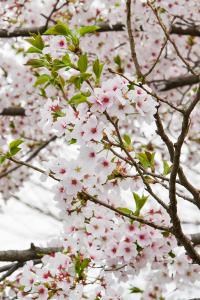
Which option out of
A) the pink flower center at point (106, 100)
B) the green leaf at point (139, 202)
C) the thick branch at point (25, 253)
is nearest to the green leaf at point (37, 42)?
the pink flower center at point (106, 100)

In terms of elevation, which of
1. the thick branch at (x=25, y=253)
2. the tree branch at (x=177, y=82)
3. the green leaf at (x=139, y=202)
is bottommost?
the thick branch at (x=25, y=253)

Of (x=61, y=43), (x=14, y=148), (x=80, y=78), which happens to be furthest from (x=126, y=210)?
(x=61, y=43)

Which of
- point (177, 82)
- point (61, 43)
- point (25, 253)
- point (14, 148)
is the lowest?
point (25, 253)

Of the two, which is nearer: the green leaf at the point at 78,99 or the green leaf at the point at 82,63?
the green leaf at the point at 78,99

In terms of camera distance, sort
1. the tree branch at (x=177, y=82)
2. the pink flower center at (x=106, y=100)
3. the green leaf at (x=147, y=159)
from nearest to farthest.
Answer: the pink flower center at (x=106, y=100) → the green leaf at (x=147, y=159) → the tree branch at (x=177, y=82)

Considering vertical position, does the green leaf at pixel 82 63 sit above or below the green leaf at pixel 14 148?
above

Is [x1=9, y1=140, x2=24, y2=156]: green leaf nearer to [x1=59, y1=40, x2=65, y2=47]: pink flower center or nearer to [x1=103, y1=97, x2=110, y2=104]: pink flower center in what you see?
[x1=59, y1=40, x2=65, y2=47]: pink flower center

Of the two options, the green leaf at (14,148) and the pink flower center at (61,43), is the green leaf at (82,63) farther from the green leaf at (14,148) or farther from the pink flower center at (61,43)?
the green leaf at (14,148)

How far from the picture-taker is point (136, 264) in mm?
2994

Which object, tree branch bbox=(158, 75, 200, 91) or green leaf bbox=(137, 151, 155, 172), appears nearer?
green leaf bbox=(137, 151, 155, 172)

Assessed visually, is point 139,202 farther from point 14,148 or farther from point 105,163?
point 14,148

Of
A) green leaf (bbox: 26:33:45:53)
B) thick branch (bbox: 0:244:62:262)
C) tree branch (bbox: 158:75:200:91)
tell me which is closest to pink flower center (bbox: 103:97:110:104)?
green leaf (bbox: 26:33:45:53)

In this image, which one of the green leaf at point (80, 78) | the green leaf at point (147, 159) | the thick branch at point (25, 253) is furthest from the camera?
the thick branch at point (25, 253)

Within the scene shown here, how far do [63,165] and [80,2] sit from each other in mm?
3368
